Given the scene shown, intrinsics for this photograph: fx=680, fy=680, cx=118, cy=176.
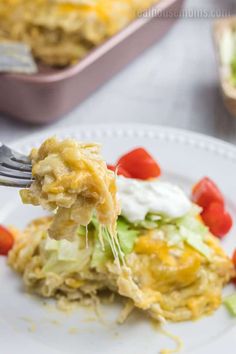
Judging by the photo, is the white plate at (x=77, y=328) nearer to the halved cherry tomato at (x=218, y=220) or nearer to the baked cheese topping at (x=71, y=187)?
the halved cherry tomato at (x=218, y=220)

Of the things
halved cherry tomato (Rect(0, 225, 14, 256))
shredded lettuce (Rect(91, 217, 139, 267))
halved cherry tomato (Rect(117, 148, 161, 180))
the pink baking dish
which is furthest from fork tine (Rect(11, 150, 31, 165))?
the pink baking dish

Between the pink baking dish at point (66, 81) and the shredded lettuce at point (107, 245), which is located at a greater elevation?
the pink baking dish at point (66, 81)

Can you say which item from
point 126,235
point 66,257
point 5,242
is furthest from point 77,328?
point 5,242

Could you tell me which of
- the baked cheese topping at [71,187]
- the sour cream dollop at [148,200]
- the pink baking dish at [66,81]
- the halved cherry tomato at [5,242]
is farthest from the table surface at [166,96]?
the baked cheese topping at [71,187]

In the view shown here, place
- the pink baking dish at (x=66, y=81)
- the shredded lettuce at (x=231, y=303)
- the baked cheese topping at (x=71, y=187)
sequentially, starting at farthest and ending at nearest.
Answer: the pink baking dish at (x=66, y=81) < the shredded lettuce at (x=231, y=303) < the baked cheese topping at (x=71, y=187)

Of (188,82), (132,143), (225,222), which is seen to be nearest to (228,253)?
(225,222)

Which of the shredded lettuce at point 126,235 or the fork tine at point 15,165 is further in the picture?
the shredded lettuce at point 126,235
